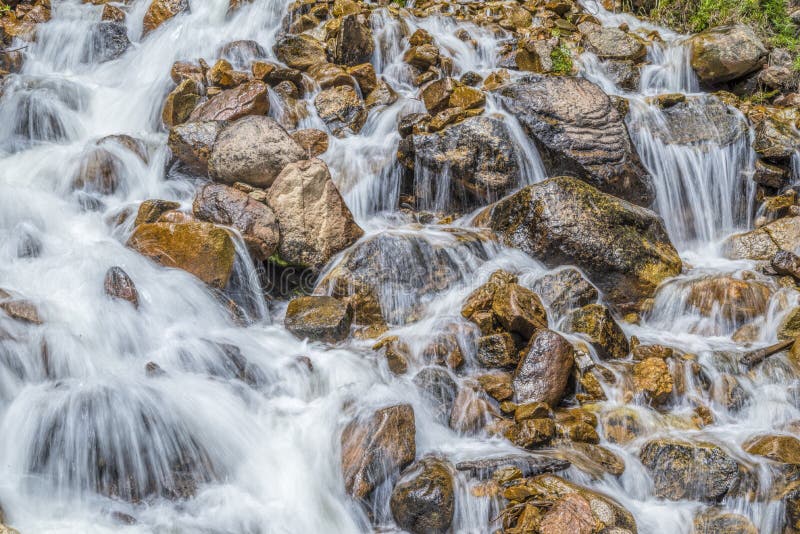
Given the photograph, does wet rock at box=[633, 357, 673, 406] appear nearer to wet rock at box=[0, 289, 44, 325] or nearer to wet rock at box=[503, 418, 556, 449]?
wet rock at box=[503, 418, 556, 449]

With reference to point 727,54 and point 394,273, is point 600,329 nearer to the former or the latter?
point 394,273

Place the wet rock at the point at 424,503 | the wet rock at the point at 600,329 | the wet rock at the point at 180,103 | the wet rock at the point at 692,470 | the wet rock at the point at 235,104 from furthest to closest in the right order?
1. the wet rock at the point at 180,103
2. the wet rock at the point at 235,104
3. the wet rock at the point at 600,329
4. the wet rock at the point at 692,470
5. the wet rock at the point at 424,503

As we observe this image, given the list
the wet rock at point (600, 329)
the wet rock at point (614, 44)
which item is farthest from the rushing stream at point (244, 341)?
the wet rock at point (614, 44)

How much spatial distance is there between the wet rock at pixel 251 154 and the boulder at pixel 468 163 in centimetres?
153

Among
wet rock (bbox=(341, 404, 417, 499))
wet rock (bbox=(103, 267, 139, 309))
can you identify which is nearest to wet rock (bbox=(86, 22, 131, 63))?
wet rock (bbox=(103, 267, 139, 309))

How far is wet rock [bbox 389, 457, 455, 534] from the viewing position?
3850 mm

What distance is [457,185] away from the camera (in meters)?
7.21

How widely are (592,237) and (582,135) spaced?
173 cm

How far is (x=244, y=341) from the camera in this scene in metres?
5.32

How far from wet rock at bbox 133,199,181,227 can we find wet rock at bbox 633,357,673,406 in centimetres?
488

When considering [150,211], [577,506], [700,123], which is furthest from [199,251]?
[700,123]

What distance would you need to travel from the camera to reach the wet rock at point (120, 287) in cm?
525

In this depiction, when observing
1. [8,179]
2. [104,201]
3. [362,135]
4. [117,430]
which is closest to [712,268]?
[362,135]

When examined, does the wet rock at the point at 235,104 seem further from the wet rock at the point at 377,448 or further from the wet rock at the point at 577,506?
the wet rock at the point at 577,506
